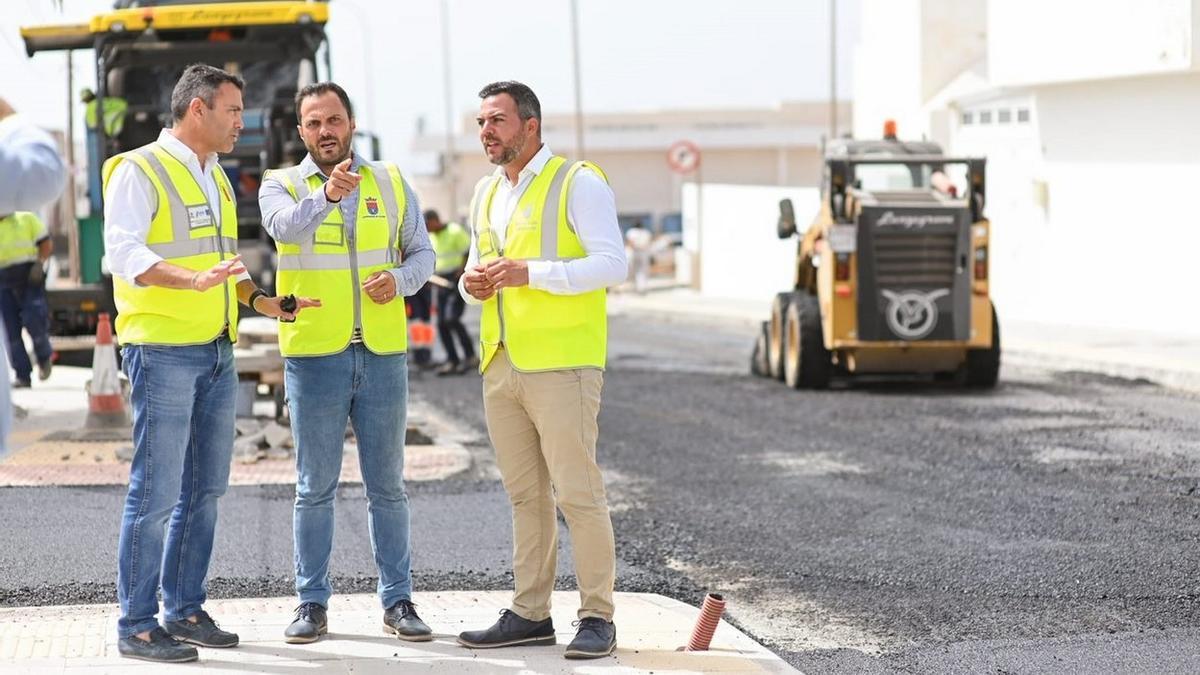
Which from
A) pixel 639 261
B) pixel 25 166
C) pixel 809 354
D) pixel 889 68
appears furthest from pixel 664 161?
pixel 25 166

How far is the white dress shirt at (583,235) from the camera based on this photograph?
6.39 metres

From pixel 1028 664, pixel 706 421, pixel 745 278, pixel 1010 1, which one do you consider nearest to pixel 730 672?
pixel 1028 664

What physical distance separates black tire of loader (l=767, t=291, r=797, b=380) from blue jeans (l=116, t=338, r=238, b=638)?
469 inches

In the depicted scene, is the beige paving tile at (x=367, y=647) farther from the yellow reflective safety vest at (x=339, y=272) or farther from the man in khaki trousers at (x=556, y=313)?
the yellow reflective safety vest at (x=339, y=272)

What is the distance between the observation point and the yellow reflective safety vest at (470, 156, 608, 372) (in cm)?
649

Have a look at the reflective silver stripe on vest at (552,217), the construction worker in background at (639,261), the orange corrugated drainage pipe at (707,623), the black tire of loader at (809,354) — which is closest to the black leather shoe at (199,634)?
the orange corrugated drainage pipe at (707,623)

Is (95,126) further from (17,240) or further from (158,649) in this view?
(158,649)

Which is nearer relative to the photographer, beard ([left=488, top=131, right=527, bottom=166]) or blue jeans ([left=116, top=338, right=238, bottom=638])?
blue jeans ([left=116, top=338, right=238, bottom=638])

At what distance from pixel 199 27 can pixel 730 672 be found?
12653 mm

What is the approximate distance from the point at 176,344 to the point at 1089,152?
20.4 metres

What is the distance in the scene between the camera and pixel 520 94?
645 cm

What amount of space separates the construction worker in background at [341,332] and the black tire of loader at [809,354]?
35.0 ft

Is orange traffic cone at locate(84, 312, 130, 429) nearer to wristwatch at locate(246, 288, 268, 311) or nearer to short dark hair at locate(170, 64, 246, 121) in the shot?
wristwatch at locate(246, 288, 268, 311)

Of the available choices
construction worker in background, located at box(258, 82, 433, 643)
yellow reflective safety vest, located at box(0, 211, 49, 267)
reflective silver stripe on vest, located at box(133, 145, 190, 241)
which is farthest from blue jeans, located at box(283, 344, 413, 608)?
yellow reflective safety vest, located at box(0, 211, 49, 267)
